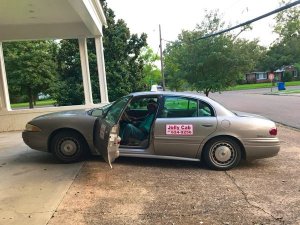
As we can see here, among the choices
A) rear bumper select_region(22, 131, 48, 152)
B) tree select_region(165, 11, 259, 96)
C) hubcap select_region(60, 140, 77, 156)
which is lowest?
hubcap select_region(60, 140, 77, 156)

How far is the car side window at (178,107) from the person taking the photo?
690cm

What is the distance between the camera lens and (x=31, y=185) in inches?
231

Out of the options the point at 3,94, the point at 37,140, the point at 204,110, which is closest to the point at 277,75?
the point at 3,94

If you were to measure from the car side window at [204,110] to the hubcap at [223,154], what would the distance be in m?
0.57

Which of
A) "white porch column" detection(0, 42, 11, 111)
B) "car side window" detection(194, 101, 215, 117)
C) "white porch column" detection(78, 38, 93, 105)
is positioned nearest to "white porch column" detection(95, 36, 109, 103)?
"white porch column" detection(78, 38, 93, 105)

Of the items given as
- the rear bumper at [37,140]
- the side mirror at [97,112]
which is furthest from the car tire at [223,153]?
the rear bumper at [37,140]

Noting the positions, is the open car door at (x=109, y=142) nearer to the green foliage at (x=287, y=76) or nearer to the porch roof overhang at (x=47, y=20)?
the porch roof overhang at (x=47, y=20)

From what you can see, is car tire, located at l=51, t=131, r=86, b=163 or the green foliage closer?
car tire, located at l=51, t=131, r=86, b=163

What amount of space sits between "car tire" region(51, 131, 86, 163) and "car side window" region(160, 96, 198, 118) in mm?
1726

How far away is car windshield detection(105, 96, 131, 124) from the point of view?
6668 mm

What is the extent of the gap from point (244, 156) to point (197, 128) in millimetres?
993

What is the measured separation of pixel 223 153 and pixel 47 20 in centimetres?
839

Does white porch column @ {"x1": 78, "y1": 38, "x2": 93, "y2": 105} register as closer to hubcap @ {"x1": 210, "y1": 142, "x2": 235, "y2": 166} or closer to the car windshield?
the car windshield

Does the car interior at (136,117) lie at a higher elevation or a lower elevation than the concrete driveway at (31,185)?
higher
